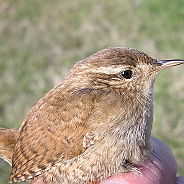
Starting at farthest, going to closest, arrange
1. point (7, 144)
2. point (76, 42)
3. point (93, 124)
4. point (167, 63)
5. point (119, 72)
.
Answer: point (76, 42)
point (7, 144)
point (167, 63)
point (119, 72)
point (93, 124)

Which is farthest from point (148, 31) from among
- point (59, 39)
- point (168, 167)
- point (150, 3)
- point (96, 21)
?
point (168, 167)

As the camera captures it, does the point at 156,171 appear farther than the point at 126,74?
Yes

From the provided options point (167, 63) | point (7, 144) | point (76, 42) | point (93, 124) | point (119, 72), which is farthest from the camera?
point (76, 42)

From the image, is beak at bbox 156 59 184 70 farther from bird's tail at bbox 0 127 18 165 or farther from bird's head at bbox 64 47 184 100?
bird's tail at bbox 0 127 18 165

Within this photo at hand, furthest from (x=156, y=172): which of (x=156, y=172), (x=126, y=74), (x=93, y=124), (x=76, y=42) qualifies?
(x=76, y=42)

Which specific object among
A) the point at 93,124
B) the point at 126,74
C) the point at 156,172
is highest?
the point at 126,74

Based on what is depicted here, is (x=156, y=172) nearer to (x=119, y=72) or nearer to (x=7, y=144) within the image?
(x=119, y=72)

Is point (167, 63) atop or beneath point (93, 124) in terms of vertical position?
atop
